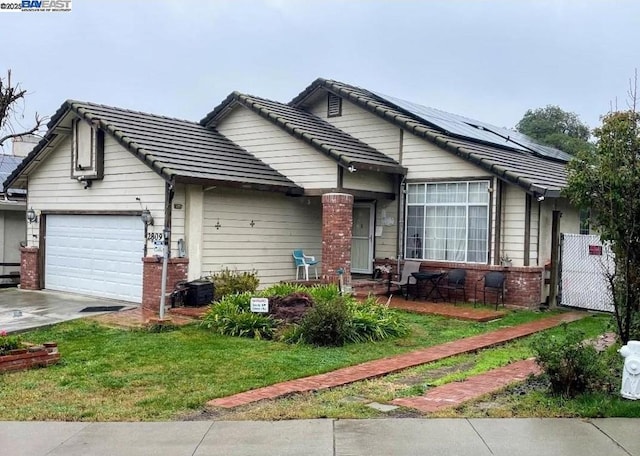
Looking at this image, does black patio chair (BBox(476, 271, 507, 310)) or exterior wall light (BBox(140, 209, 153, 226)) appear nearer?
exterior wall light (BBox(140, 209, 153, 226))

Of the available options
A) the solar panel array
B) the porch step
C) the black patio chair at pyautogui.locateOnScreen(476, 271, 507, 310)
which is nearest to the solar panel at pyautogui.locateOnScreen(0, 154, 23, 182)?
the solar panel array

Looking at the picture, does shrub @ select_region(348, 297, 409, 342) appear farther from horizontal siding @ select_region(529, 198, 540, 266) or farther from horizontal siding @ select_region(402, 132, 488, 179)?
horizontal siding @ select_region(402, 132, 488, 179)

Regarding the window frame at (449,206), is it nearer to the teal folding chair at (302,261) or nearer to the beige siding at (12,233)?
the teal folding chair at (302,261)

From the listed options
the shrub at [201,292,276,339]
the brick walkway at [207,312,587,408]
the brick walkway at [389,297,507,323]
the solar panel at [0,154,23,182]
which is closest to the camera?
the brick walkway at [207,312,587,408]

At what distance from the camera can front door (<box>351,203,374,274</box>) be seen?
17438mm

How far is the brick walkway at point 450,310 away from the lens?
42.6 feet

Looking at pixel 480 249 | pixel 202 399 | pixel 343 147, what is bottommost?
pixel 202 399

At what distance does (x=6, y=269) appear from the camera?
64.6 feet

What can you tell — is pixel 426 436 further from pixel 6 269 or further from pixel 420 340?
pixel 6 269

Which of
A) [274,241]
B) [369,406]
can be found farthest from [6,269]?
[369,406]

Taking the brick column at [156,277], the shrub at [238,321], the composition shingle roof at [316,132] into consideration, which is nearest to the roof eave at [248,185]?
the composition shingle roof at [316,132]

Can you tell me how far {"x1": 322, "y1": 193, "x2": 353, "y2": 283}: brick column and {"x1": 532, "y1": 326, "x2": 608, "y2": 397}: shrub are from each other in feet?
28.1

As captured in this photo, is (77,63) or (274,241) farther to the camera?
(77,63)

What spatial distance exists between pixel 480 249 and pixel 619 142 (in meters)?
7.49
